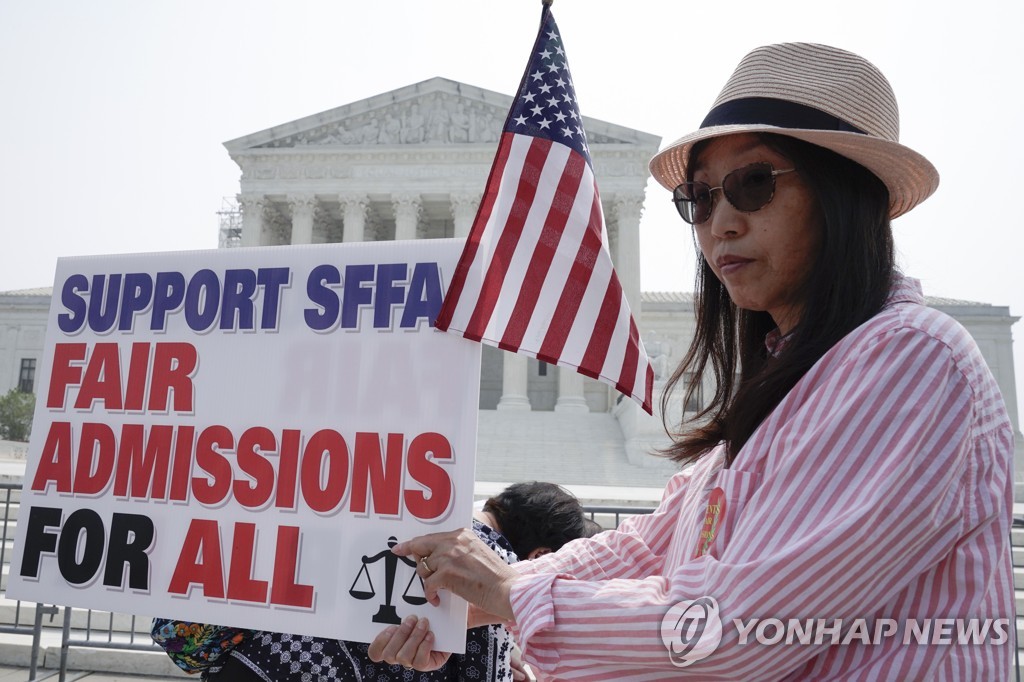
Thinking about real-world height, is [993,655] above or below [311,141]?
below

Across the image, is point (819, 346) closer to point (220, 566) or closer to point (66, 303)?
point (220, 566)

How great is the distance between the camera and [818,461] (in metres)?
1.09

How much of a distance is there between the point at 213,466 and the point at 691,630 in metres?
1.49

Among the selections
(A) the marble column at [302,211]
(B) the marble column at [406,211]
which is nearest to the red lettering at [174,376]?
(B) the marble column at [406,211]

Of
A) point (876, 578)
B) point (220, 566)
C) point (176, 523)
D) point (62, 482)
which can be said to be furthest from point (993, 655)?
point (62, 482)

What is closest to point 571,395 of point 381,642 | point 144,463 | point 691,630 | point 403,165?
point 403,165

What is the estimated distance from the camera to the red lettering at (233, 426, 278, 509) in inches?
79.0

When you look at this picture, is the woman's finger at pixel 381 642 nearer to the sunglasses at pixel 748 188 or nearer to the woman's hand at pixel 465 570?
the woman's hand at pixel 465 570

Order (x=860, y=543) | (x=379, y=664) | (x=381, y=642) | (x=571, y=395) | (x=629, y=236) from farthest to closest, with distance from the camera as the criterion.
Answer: (x=629, y=236)
(x=571, y=395)
(x=379, y=664)
(x=381, y=642)
(x=860, y=543)

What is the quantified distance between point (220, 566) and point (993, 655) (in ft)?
5.83

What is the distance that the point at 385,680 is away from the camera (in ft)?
7.34

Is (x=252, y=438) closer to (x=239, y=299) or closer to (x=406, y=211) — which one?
(x=239, y=299)

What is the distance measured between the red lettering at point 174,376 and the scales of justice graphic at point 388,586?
29.6 inches

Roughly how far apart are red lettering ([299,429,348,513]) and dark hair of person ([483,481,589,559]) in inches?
42.7
